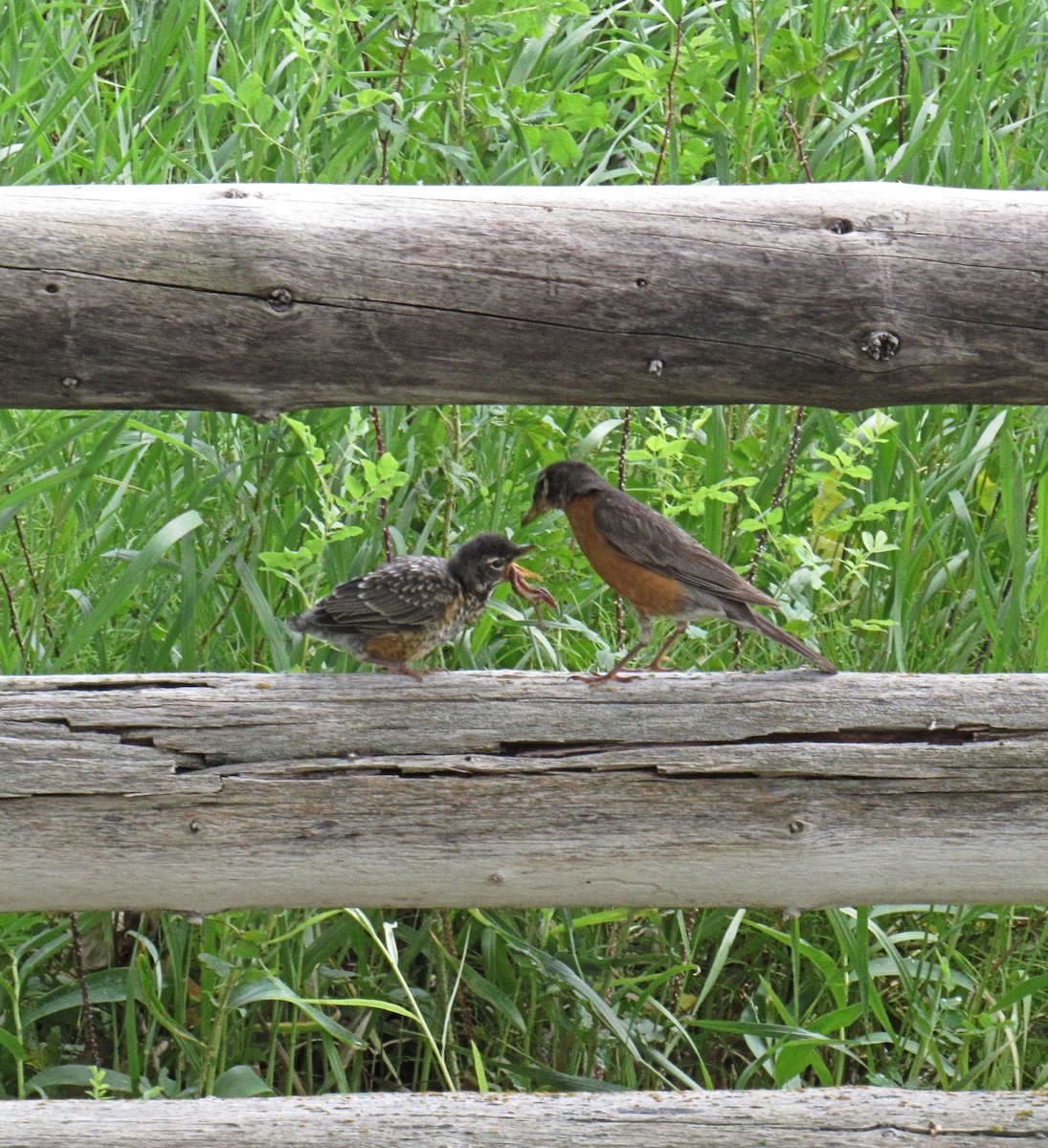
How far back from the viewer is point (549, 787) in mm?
2043

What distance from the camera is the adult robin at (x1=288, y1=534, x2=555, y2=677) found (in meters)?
2.38

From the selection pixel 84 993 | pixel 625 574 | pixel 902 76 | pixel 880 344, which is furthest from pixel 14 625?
pixel 902 76

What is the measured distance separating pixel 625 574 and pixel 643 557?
63mm

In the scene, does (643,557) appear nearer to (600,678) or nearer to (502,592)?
(600,678)

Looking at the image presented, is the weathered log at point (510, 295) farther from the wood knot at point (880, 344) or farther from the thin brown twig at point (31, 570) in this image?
the thin brown twig at point (31, 570)

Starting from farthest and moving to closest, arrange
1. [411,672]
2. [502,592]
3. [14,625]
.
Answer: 1. [502,592]
2. [14,625]
3. [411,672]

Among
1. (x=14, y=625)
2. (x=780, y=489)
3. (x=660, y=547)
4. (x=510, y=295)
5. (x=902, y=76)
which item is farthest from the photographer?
(x=902, y=76)

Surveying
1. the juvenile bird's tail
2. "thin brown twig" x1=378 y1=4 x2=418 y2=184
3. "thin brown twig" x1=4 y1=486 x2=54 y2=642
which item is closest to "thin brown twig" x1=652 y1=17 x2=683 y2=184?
"thin brown twig" x1=378 y1=4 x2=418 y2=184

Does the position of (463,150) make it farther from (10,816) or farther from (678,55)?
(10,816)

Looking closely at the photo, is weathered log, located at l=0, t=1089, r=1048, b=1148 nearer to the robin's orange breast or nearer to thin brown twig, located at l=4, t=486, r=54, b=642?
the robin's orange breast

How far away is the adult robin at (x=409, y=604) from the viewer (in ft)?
7.79

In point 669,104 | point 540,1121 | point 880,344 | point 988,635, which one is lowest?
point 540,1121

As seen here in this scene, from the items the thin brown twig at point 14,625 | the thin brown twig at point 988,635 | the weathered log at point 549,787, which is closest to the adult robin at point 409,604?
the weathered log at point 549,787

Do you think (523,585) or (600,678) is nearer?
(600,678)
